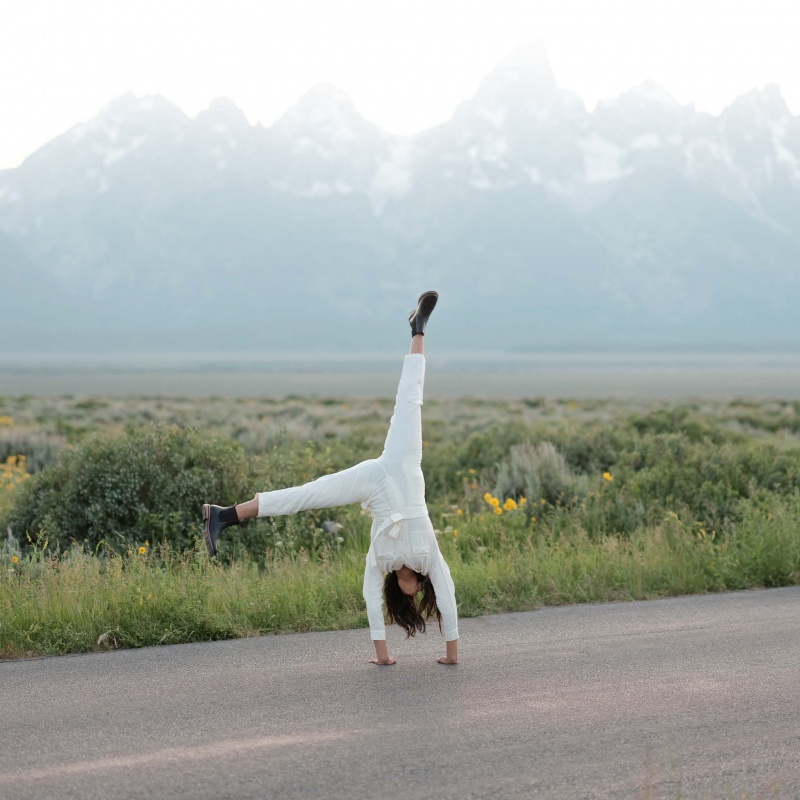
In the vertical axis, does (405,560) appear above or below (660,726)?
above

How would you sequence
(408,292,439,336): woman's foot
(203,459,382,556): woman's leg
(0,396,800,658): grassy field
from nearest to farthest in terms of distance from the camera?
(203,459,382,556): woman's leg → (408,292,439,336): woman's foot → (0,396,800,658): grassy field

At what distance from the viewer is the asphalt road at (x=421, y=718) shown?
5.33 m

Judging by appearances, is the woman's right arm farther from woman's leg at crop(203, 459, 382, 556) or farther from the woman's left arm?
woman's leg at crop(203, 459, 382, 556)

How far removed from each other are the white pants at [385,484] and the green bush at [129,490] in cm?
539

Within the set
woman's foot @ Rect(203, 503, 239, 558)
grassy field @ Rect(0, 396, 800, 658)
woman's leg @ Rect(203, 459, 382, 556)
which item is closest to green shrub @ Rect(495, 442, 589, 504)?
grassy field @ Rect(0, 396, 800, 658)

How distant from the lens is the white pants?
7367 mm

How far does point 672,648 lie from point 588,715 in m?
1.85

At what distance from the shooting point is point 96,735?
6004 mm

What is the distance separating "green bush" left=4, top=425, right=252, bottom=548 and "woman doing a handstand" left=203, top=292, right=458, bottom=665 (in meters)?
5.35

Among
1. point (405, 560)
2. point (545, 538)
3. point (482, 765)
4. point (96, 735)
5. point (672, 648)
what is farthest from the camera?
point (545, 538)

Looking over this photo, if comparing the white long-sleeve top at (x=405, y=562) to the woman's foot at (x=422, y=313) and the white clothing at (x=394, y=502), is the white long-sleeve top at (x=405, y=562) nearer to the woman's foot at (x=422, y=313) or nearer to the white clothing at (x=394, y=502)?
the white clothing at (x=394, y=502)

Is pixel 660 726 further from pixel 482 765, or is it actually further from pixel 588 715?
pixel 482 765

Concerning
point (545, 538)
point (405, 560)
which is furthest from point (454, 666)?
point (545, 538)

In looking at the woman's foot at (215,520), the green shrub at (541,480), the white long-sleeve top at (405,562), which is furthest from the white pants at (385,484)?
the green shrub at (541,480)
